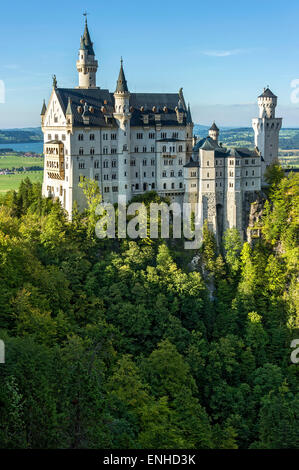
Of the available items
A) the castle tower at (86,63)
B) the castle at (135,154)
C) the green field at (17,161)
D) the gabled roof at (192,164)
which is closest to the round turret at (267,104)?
the castle at (135,154)

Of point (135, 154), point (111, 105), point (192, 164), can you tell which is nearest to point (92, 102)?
point (111, 105)

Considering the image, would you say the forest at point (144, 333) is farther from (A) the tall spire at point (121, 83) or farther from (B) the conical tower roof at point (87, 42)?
(B) the conical tower roof at point (87, 42)

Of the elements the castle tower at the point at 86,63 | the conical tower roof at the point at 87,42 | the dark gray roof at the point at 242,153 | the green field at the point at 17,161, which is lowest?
the dark gray roof at the point at 242,153

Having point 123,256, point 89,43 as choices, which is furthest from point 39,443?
point 89,43

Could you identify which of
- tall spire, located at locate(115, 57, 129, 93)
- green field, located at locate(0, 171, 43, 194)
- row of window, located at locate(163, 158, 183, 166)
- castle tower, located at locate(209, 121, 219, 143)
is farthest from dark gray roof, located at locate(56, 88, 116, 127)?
green field, located at locate(0, 171, 43, 194)

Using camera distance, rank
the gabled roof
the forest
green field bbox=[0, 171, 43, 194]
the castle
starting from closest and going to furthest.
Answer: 1. the forest
2. the castle
3. the gabled roof
4. green field bbox=[0, 171, 43, 194]

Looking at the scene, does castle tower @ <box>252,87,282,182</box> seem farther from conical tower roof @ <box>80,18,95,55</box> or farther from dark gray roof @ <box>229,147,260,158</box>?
conical tower roof @ <box>80,18,95,55</box>
